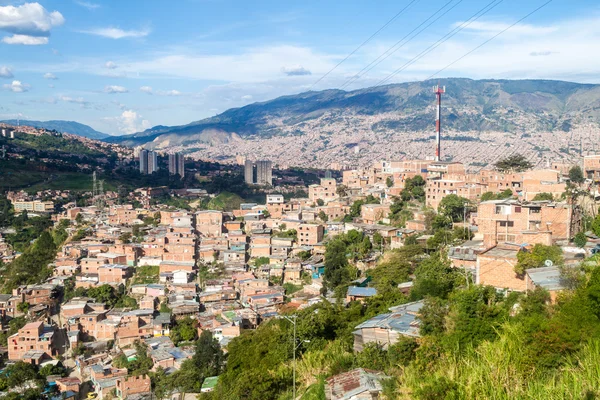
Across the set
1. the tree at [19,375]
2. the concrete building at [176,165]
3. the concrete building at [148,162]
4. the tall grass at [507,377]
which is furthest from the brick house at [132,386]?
the concrete building at [148,162]

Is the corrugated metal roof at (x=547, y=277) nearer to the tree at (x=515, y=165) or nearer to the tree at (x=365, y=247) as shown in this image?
the tree at (x=365, y=247)

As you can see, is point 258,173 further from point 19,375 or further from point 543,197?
point 19,375

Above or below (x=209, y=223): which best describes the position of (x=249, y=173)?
above

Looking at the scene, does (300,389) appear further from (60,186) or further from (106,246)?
(60,186)

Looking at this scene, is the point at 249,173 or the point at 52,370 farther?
the point at 249,173

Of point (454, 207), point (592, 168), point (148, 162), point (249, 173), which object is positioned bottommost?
point (454, 207)

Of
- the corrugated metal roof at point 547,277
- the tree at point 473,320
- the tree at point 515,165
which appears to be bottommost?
the tree at point 473,320

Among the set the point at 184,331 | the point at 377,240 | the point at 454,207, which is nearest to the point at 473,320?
the point at 454,207

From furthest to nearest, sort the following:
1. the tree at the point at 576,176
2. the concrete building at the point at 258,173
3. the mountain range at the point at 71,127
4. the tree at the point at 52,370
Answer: the mountain range at the point at 71,127, the concrete building at the point at 258,173, the tree at the point at 576,176, the tree at the point at 52,370
